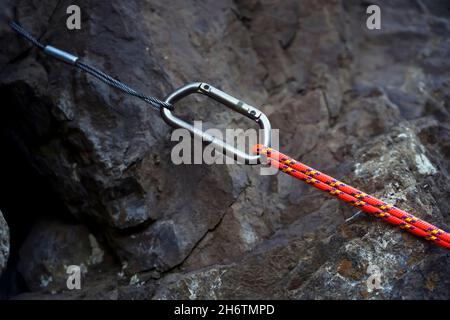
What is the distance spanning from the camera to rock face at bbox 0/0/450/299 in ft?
9.70

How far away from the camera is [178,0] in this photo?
153 inches

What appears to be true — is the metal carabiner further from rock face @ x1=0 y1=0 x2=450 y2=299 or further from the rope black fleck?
rock face @ x1=0 y1=0 x2=450 y2=299

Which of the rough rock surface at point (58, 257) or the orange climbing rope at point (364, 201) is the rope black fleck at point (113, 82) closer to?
the orange climbing rope at point (364, 201)

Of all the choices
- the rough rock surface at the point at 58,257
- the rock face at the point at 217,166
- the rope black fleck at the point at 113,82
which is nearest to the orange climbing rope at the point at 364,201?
the rock face at the point at 217,166

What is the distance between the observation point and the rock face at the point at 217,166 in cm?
296

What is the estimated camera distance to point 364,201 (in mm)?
2871

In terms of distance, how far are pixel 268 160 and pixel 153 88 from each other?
110 centimetres

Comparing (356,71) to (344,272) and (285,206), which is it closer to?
(285,206)

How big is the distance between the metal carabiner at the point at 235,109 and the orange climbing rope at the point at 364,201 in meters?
0.11

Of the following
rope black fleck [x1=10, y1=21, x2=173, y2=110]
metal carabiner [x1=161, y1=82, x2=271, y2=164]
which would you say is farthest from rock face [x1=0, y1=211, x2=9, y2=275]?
metal carabiner [x1=161, y1=82, x2=271, y2=164]

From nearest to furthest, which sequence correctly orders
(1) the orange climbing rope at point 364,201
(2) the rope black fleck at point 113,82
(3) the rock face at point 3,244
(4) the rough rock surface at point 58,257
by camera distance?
1. (1) the orange climbing rope at point 364,201
2. (3) the rock face at point 3,244
3. (2) the rope black fleck at point 113,82
4. (4) the rough rock surface at point 58,257

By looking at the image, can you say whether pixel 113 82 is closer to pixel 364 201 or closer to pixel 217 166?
pixel 217 166

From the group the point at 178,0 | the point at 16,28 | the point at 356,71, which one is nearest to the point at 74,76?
the point at 16,28

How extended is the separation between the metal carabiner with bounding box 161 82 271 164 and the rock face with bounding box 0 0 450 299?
1.38 ft
